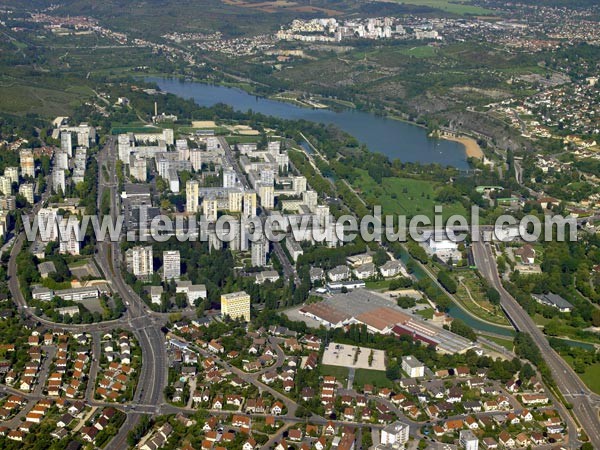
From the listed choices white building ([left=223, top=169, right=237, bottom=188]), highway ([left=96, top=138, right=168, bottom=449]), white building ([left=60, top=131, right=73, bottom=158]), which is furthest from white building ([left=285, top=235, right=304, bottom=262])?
white building ([left=60, top=131, right=73, bottom=158])

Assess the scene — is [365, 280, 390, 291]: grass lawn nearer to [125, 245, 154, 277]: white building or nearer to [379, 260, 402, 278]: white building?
[379, 260, 402, 278]: white building

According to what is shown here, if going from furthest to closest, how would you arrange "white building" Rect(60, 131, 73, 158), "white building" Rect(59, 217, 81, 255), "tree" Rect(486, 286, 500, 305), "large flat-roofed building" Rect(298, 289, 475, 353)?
"white building" Rect(60, 131, 73, 158), "white building" Rect(59, 217, 81, 255), "tree" Rect(486, 286, 500, 305), "large flat-roofed building" Rect(298, 289, 475, 353)

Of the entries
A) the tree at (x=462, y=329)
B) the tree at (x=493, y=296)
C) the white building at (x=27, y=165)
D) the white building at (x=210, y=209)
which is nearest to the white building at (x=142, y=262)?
the white building at (x=210, y=209)

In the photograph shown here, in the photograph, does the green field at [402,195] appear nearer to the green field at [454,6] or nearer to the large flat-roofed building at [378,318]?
the large flat-roofed building at [378,318]

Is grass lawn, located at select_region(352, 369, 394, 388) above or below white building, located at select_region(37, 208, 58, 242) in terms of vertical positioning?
below

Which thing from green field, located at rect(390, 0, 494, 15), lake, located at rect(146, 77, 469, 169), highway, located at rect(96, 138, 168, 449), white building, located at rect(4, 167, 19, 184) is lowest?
lake, located at rect(146, 77, 469, 169)

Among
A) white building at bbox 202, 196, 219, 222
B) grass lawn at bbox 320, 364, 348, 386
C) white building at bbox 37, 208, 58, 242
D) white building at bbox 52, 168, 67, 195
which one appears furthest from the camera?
white building at bbox 52, 168, 67, 195

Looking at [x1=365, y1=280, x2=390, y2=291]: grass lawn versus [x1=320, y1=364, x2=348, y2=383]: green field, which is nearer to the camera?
[x1=320, y1=364, x2=348, y2=383]: green field

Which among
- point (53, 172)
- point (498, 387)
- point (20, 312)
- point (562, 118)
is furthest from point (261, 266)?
point (562, 118)
